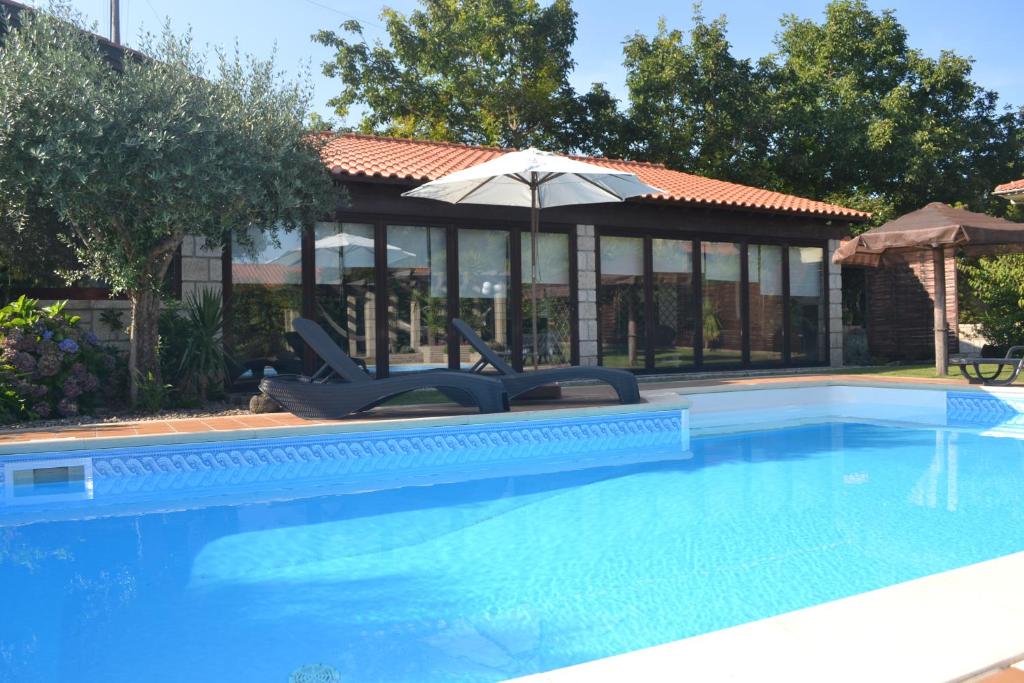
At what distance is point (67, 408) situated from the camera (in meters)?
7.77

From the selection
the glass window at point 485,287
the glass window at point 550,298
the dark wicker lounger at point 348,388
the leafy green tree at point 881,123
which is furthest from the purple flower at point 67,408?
the leafy green tree at point 881,123

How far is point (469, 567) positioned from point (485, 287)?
789 centimetres

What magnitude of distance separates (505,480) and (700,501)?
5.62ft

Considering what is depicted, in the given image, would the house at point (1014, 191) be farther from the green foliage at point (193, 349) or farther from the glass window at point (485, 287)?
the green foliage at point (193, 349)

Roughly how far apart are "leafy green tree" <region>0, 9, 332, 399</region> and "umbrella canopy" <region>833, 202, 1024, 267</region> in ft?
24.6

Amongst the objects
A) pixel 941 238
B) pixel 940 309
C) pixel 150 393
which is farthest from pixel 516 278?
pixel 940 309

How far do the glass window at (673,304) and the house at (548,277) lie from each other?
0.08 ft

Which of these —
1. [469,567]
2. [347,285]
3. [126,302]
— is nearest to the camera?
[469,567]

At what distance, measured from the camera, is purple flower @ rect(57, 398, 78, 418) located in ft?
25.5

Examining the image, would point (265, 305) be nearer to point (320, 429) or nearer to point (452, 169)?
point (452, 169)

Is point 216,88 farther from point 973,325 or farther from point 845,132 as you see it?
point 845,132

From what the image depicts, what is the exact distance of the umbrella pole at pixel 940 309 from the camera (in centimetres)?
1108

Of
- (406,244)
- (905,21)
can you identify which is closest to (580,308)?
(406,244)

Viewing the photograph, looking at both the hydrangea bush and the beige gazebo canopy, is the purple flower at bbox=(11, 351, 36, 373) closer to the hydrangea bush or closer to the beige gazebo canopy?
the hydrangea bush
